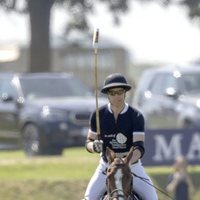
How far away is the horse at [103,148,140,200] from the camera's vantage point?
34.0ft

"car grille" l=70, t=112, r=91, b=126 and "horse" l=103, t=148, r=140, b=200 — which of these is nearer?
"horse" l=103, t=148, r=140, b=200

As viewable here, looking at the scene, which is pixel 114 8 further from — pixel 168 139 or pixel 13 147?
pixel 168 139

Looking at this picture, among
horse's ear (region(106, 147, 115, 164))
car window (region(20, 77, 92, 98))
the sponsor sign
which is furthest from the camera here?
car window (region(20, 77, 92, 98))

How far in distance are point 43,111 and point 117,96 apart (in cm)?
1141

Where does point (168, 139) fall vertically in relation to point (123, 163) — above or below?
below

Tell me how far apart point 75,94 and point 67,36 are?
16133 millimetres

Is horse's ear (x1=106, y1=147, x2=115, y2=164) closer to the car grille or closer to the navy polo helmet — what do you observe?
the navy polo helmet

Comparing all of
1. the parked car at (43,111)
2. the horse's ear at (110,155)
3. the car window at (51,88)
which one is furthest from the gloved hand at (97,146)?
the car window at (51,88)

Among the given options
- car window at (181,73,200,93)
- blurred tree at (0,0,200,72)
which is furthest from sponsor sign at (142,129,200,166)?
blurred tree at (0,0,200,72)

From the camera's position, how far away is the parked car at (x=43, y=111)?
22000 mm

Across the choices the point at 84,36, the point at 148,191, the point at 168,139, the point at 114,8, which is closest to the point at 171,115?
the point at 168,139

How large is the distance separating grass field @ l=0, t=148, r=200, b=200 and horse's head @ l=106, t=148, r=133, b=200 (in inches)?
357

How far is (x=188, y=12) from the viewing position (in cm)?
3688

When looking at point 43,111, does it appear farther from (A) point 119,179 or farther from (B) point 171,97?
(A) point 119,179
